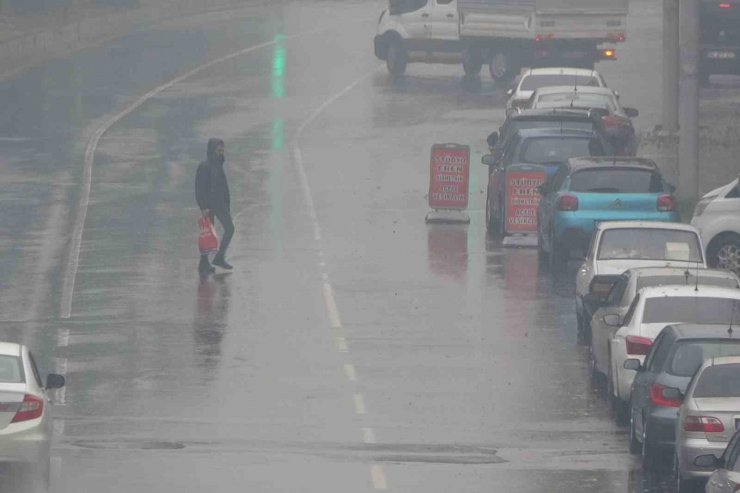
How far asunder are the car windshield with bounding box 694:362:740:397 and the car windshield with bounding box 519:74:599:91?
25.0 meters

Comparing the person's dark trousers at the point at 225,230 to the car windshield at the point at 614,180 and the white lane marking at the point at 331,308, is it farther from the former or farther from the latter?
the car windshield at the point at 614,180

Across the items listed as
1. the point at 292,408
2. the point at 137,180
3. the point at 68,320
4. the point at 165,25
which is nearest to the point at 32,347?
the point at 68,320

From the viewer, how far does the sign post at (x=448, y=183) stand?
1129 inches

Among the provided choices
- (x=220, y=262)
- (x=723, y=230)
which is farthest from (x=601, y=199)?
(x=220, y=262)

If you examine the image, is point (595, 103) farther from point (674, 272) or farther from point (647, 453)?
point (647, 453)

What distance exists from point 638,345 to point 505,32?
29419 mm

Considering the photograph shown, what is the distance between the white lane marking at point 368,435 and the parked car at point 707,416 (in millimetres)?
3277

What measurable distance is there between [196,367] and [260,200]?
12.6 meters

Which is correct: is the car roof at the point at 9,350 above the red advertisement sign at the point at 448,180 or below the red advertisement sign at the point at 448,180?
above

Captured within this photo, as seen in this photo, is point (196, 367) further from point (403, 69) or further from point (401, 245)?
point (403, 69)

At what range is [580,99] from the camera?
3362 cm

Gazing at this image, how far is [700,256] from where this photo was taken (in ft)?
66.6

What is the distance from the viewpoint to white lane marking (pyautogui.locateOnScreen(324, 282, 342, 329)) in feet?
68.1

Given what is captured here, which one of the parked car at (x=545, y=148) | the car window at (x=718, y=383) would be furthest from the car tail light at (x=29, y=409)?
the parked car at (x=545, y=148)
